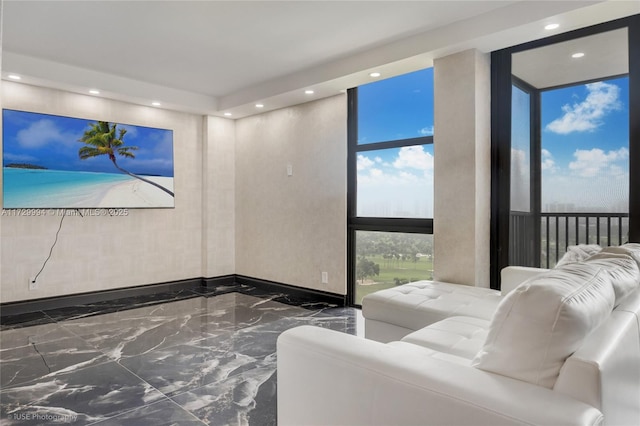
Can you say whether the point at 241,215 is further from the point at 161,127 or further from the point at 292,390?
the point at 292,390

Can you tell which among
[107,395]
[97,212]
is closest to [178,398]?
[107,395]

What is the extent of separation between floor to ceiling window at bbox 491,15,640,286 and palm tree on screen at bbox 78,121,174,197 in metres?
4.01

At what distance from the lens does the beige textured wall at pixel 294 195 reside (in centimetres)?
459

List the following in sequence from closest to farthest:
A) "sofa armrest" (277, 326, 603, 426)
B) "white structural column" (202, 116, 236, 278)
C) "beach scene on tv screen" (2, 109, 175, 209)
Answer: "sofa armrest" (277, 326, 603, 426) < "beach scene on tv screen" (2, 109, 175, 209) < "white structural column" (202, 116, 236, 278)

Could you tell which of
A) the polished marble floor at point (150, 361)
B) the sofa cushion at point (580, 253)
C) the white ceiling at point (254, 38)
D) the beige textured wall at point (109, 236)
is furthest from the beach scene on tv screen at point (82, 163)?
the sofa cushion at point (580, 253)

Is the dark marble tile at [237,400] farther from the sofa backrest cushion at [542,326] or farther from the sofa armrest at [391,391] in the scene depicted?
the sofa backrest cushion at [542,326]

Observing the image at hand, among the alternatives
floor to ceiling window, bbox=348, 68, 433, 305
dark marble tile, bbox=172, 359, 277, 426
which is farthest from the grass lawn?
dark marble tile, bbox=172, 359, 277, 426

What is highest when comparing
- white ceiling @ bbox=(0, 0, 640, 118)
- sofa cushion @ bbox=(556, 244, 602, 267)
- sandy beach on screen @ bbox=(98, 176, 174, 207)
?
white ceiling @ bbox=(0, 0, 640, 118)

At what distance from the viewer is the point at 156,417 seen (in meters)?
2.07

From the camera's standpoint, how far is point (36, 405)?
2191 mm

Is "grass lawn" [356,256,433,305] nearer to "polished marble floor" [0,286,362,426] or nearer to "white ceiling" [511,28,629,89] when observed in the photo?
"polished marble floor" [0,286,362,426]

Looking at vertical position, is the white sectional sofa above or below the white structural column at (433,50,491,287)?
below

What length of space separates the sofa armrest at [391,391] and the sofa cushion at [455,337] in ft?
1.95

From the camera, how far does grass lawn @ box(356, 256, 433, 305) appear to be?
13.0 feet
